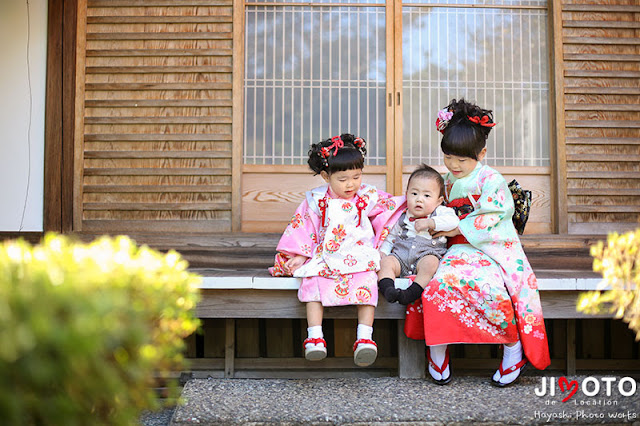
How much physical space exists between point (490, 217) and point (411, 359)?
0.92 meters

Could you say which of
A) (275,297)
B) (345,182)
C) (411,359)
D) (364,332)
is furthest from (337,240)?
(411,359)

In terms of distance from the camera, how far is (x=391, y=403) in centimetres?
293

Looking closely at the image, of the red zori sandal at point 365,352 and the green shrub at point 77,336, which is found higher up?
the green shrub at point 77,336

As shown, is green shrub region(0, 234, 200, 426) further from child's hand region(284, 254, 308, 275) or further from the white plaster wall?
the white plaster wall

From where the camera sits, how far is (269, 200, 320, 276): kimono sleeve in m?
3.48

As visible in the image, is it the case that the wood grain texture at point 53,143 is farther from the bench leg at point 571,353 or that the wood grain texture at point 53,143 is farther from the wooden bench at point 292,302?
the bench leg at point 571,353

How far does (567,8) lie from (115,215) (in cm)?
377

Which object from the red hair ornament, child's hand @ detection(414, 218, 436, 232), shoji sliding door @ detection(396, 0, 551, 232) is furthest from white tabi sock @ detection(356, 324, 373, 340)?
shoji sliding door @ detection(396, 0, 551, 232)

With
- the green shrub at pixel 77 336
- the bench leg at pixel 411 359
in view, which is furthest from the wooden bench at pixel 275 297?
the green shrub at pixel 77 336

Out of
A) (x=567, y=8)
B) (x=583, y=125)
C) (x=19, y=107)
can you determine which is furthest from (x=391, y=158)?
(x=19, y=107)

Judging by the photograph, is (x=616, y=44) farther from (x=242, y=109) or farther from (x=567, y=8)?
(x=242, y=109)

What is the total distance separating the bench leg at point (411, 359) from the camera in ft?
11.1

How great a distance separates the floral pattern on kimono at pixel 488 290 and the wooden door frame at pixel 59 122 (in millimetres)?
2799

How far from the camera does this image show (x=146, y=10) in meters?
4.52
